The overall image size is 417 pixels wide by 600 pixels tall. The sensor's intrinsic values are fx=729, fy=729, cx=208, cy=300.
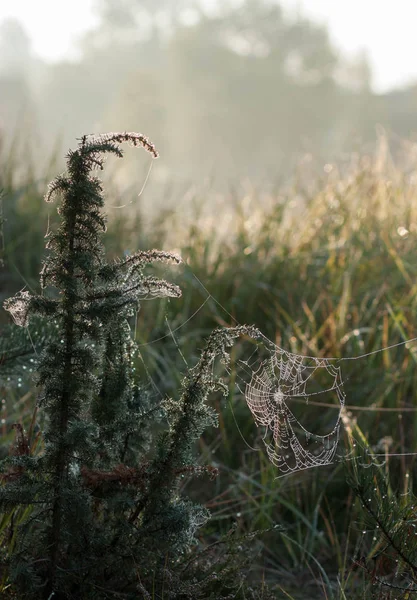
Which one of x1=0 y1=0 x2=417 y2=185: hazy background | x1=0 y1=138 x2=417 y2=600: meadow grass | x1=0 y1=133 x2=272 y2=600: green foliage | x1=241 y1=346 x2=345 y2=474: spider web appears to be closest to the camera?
x1=0 y1=133 x2=272 y2=600: green foliage

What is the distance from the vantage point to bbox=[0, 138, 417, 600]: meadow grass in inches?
107

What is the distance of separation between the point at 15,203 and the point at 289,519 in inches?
125

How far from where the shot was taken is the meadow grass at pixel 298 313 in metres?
2.71

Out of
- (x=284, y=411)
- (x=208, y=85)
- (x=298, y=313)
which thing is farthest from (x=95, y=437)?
(x=208, y=85)

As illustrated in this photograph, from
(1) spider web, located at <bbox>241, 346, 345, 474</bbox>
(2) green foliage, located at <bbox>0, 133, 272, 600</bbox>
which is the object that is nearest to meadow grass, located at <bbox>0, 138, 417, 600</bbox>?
(1) spider web, located at <bbox>241, 346, 345, 474</bbox>

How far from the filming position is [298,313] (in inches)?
151

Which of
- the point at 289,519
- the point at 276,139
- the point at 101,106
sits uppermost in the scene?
the point at 101,106

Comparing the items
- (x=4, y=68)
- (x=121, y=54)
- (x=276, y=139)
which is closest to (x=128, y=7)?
(x=121, y=54)

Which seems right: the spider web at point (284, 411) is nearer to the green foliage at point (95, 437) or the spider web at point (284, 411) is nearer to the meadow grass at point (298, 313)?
the meadow grass at point (298, 313)

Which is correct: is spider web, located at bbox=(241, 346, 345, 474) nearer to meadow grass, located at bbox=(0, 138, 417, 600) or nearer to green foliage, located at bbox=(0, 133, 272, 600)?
meadow grass, located at bbox=(0, 138, 417, 600)

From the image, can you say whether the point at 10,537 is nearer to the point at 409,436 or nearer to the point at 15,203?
the point at 409,436

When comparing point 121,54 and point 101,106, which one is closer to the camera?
point 101,106

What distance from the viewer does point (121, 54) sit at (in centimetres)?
6875

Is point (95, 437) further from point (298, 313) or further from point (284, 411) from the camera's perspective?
point (298, 313)
